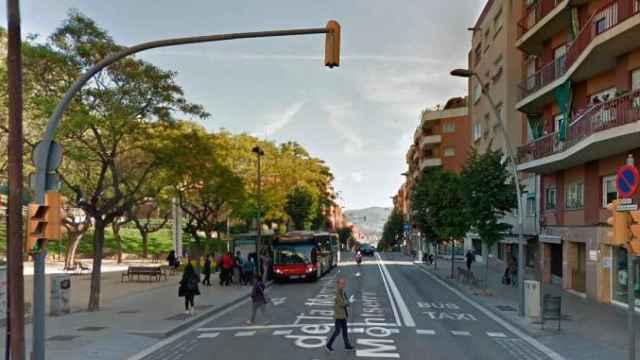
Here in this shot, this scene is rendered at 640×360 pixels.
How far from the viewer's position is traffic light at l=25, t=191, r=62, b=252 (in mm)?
10156

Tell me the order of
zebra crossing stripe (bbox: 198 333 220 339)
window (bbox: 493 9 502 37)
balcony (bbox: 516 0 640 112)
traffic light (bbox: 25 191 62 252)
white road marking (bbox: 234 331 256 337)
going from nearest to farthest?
1. traffic light (bbox: 25 191 62 252)
2. zebra crossing stripe (bbox: 198 333 220 339)
3. white road marking (bbox: 234 331 256 337)
4. balcony (bbox: 516 0 640 112)
5. window (bbox: 493 9 502 37)

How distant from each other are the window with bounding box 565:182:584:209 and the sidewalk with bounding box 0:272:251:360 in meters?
15.7

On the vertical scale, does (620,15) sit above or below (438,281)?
above

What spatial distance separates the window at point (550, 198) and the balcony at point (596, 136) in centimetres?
355

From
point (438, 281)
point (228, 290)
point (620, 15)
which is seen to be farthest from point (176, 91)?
point (438, 281)

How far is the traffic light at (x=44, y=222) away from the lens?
10156mm

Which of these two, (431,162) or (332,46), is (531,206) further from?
(431,162)

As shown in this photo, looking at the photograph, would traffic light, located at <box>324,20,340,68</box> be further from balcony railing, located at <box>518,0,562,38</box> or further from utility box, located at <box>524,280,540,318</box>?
balcony railing, located at <box>518,0,562,38</box>

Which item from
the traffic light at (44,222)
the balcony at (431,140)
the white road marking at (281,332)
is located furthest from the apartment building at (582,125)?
the balcony at (431,140)

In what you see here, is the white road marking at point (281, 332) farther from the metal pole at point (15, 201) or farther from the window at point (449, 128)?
the window at point (449, 128)

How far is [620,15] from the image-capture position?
22531mm

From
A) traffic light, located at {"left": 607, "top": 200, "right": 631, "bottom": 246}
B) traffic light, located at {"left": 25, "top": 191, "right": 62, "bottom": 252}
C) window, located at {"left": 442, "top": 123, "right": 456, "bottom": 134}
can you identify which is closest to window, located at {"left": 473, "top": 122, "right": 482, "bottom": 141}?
window, located at {"left": 442, "top": 123, "right": 456, "bottom": 134}

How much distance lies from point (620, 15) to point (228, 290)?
65.1 ft

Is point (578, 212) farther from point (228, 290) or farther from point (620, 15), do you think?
point (228, 290)
